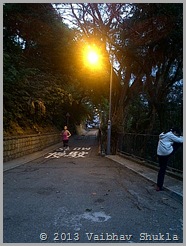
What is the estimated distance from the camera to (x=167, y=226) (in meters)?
4.77

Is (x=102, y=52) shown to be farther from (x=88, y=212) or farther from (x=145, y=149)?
(x=88, y=212)

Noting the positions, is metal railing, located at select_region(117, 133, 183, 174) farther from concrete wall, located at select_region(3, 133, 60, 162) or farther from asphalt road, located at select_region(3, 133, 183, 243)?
concrete wall, located at select_region(3, 133, 60, 162)

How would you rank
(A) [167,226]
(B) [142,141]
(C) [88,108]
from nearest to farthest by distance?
(A) [167,226] < (B) [142,141] < (C) [88,108]

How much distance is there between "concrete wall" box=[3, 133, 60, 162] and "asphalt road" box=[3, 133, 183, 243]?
5.11 m

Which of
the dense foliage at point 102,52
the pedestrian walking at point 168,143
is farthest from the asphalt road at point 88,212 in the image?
the dense foliage at point 102,52

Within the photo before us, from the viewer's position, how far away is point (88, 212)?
5410mm

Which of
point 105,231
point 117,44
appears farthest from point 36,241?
point 117,44

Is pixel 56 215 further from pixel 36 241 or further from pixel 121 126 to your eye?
pixel 121 126

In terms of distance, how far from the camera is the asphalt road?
4.26 m

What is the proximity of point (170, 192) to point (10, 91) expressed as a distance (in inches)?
445

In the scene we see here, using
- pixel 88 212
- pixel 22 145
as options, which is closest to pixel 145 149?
pixel 88 212

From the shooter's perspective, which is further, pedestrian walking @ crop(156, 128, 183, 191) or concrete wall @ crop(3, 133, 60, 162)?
concrete wall @ crop(3, 133, 60, 162)

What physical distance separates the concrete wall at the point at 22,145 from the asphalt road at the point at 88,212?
5.11m

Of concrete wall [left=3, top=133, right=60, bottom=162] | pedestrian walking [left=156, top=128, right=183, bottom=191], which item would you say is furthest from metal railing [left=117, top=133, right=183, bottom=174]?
concrete wall [left=3, top=133, right=60, bottom=162]
